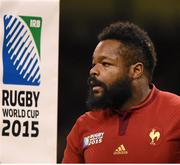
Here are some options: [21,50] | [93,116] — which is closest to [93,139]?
[93,116]

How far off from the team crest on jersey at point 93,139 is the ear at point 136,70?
18 centimetres

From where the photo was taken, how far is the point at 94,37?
181 cm

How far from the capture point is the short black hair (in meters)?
1.63

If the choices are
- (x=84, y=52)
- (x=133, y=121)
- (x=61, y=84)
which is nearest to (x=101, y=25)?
(x=84, y=52)

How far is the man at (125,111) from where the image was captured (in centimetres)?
156

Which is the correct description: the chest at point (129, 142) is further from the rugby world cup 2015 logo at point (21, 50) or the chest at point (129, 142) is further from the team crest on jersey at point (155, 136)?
the rugby world cup 2015 logo at point (21, 50)

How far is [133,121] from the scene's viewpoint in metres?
1.61

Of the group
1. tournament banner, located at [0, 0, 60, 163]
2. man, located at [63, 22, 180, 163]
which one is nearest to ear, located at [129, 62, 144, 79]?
man, located at [63, 22, 180, 163]

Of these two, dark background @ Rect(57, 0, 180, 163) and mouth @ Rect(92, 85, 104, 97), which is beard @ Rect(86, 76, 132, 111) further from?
dark background @ Rect(57, 0, 180, 163)

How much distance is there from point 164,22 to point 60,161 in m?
0.52

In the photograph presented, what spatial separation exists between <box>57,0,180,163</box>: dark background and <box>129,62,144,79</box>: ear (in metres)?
0.15

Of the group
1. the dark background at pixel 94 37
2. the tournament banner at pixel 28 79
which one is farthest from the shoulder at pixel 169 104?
the tournament banner at pixel 28 79

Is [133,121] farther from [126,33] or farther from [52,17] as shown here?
[52,17]

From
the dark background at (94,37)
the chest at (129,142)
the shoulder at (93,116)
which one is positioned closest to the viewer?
the chest at (129,142)
